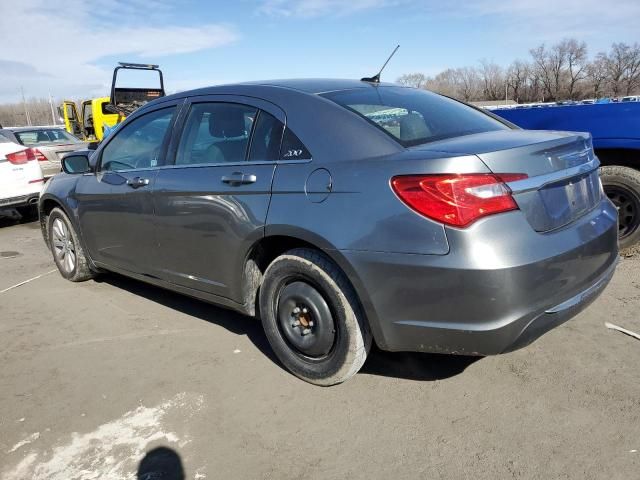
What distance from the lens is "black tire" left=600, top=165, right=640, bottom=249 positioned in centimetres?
469

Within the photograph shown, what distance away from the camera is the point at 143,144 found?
404 centimetres

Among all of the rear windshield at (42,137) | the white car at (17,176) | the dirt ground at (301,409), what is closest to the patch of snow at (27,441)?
the dirt ground at (301,409)

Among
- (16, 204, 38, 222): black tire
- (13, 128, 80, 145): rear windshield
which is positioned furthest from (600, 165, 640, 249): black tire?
(13, 128, 80, 145): rear windshield

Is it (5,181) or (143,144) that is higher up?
(143,144)

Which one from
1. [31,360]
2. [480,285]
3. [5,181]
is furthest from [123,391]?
[5,181]

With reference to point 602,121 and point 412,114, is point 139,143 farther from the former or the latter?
point 602,121

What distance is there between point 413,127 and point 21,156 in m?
7.63

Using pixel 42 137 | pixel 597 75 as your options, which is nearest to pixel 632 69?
pixel 597 75

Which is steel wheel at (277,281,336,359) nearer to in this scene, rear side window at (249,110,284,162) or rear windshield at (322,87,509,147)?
rear side window at (249,110,284,162)

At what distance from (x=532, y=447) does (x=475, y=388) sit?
538 mm

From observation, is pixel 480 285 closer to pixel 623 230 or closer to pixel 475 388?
pixel 475 388

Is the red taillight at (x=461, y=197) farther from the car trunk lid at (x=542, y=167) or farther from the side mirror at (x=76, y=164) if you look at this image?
the side mirror at (x=76, y=164)

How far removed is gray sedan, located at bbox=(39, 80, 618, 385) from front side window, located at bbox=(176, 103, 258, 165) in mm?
10

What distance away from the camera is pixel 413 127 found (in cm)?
290
